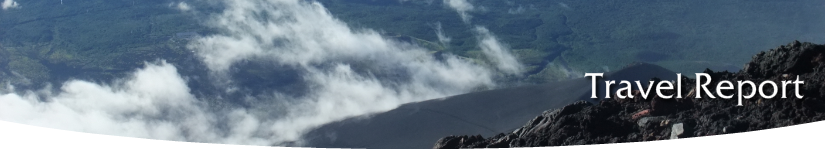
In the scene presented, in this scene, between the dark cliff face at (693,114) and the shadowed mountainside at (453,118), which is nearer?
the dark cliff face at (693,114)

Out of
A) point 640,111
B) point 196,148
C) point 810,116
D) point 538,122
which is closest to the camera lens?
point 196,148

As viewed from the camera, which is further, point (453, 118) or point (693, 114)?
point (453, 118)

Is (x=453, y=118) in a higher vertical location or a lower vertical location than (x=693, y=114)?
higher

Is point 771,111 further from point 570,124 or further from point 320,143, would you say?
point 320,143

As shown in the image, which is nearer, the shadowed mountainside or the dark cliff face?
the dark cliff face

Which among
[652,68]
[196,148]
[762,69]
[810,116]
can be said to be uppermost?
[652,68]

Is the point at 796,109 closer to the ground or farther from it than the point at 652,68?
closer to the ground

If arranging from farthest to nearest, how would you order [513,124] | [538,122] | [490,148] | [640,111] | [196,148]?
[513,124] < [538,122] < [640,111] < [490,148] < [196,148]

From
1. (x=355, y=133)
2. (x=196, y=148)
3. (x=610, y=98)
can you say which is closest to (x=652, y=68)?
(x=355, y=133)
